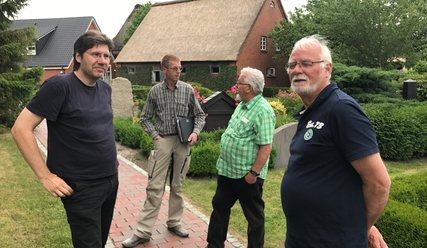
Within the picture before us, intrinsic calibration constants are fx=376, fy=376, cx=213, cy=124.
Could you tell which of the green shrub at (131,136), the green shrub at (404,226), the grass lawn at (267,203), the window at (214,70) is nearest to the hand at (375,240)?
the green shrub at (404,226)

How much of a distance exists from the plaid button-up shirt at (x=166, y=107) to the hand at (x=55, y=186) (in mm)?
1964

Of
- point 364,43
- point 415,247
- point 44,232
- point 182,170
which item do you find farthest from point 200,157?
point 364,43

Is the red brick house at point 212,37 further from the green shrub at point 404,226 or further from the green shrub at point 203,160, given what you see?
the green shrub at point 404,226

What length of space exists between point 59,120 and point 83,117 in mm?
170

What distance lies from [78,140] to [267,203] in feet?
12.8

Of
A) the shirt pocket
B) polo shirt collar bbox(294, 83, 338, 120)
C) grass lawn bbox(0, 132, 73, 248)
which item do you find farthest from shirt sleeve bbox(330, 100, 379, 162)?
grass lawn bbox(0, 132, 73, 248)

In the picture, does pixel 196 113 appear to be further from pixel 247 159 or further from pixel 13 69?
pixel 13 69

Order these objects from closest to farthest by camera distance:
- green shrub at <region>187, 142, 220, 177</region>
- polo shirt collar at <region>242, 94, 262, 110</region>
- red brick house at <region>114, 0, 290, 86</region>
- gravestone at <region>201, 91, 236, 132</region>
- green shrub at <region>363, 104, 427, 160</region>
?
polo shirt collar at <region>242, 94, 262, 110</region> → green shrub at <region>187, 142, 220, 177</region> → gravestone at <region>201, 91, 236, 132</region> → green shrub at <region>363, 104, 427, 160</region> → red brick house at <region>114, 0, 290, 86</region>

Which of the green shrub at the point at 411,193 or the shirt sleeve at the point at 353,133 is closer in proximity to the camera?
the shirt sleeve at the point at 353,133

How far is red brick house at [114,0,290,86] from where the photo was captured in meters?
29.5

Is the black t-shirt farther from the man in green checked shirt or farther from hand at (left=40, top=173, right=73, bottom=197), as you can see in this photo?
the man in green checked shirt

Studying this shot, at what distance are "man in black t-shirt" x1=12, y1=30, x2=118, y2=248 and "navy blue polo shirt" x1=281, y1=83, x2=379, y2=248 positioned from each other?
153 cm

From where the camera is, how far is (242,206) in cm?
400

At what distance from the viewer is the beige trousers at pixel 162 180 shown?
4.46 m
